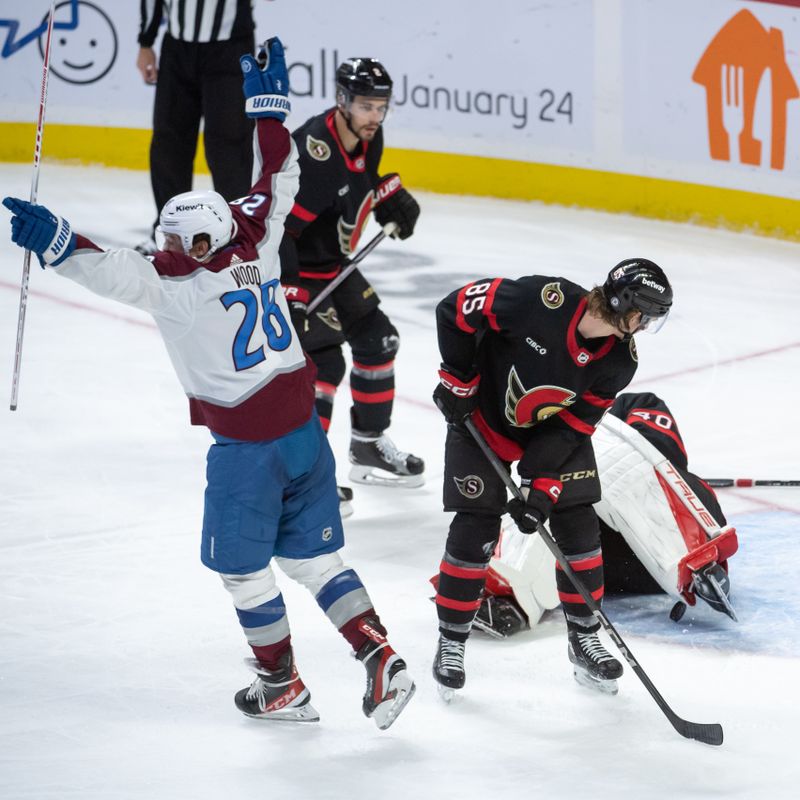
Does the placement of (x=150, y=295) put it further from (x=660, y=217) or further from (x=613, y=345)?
(x=660, y=217)

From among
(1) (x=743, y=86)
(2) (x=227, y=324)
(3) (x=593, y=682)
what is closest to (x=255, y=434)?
(2) (x=227, y=324)

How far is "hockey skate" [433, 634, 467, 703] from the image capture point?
324 cm

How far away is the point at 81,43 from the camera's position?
25.9 feet

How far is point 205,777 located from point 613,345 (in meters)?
1.17

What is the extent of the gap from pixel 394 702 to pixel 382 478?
1.72 metres

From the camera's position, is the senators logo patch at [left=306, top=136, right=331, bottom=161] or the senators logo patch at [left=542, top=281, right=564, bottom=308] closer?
the senators logo patch at [left=542, top=281, right=564, bottom=308]

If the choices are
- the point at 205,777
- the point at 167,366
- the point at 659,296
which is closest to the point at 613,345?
the point at 659,296

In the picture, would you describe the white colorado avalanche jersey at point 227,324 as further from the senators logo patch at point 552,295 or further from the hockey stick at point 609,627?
the senators logo patch at point 552,295

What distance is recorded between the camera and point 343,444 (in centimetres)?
499

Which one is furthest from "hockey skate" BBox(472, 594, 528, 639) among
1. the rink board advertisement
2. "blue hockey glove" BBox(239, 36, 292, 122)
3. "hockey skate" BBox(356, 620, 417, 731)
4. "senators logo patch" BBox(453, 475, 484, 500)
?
the rink board advertisement

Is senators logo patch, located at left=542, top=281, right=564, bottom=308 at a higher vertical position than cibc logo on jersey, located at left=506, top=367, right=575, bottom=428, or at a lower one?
higher

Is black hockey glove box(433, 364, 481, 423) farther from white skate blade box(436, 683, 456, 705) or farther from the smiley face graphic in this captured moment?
the smiley face graphic

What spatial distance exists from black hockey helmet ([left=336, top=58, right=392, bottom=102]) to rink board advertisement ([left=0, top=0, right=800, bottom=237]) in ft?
10.2

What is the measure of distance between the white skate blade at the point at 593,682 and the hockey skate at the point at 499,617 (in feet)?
0.80
